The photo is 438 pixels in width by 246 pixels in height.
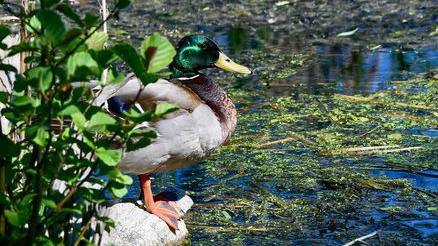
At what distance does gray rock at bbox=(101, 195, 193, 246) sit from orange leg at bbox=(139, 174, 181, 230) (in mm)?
29

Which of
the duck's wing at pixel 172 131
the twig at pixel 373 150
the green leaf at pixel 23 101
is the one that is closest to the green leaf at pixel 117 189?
the green leaf at pixel 23 101

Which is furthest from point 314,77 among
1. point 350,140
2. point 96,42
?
A: point 96,42

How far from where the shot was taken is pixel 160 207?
15.3 ft

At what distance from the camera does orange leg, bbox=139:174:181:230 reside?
4.42 meters

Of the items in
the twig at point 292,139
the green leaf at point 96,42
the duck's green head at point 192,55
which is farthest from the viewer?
the twig at point 292,139

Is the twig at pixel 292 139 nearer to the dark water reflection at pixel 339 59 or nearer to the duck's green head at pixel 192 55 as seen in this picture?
the duck's green head at pixel 192 55

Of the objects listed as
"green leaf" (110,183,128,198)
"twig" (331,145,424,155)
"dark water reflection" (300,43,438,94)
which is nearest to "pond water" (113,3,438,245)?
"dark water reflection" (300,43,438,94)

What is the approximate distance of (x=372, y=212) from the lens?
4688 mm

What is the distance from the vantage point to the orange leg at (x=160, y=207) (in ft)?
14.5

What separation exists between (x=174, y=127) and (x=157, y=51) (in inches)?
85.9

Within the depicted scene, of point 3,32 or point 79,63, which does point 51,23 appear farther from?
point 3,32

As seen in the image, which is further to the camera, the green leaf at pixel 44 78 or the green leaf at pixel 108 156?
the green leaf at pixel 108 156

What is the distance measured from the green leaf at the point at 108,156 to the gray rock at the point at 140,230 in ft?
5.47

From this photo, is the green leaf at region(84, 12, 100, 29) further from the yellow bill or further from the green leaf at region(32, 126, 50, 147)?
the yellow bill
